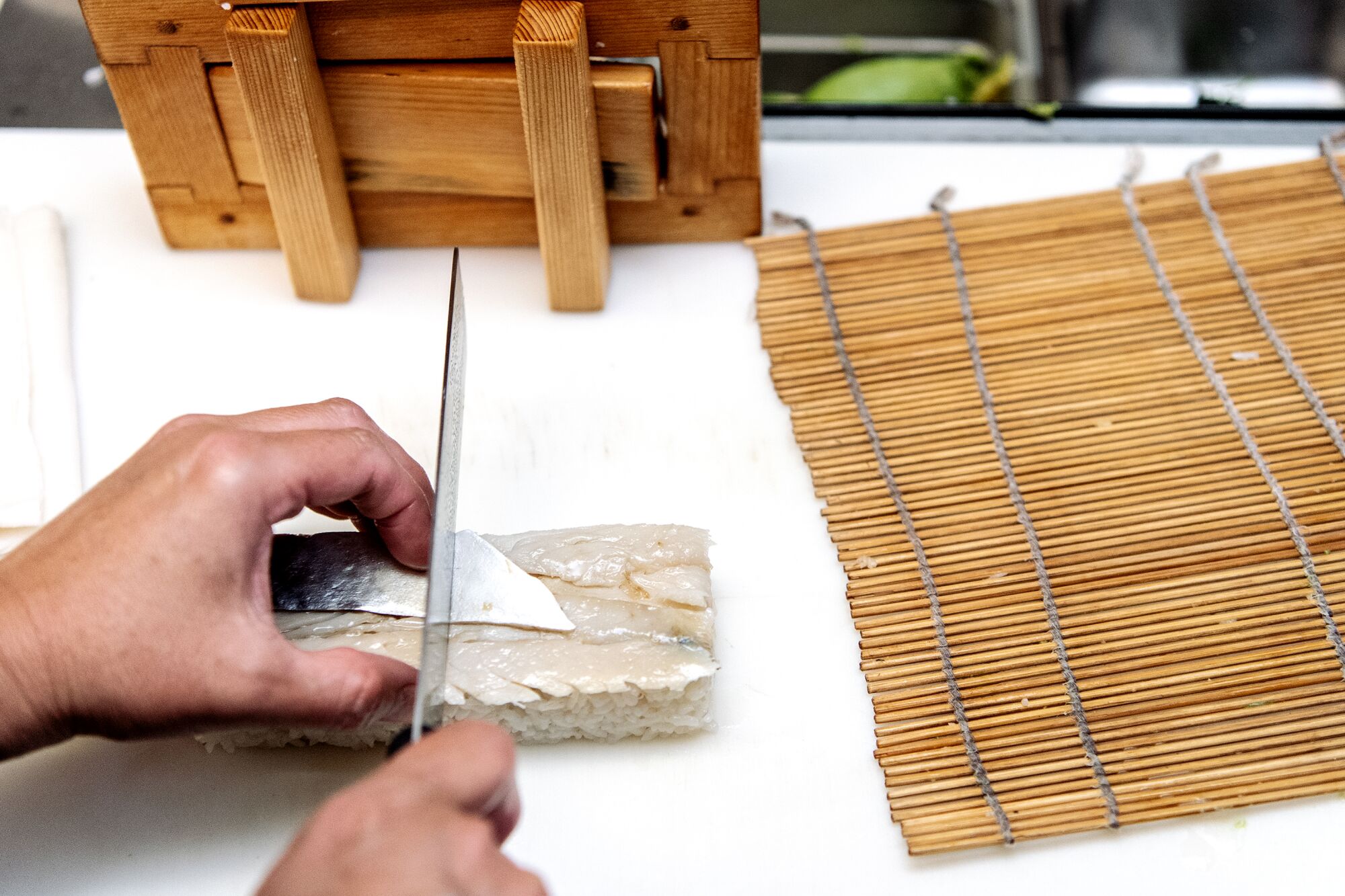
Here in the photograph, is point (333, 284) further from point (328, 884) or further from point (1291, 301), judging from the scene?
point (1291, 301)

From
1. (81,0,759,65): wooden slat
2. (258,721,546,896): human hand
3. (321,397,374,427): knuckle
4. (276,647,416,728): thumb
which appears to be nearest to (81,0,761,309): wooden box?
(81,0,759,65): wooden slat

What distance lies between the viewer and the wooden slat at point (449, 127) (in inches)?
56.9

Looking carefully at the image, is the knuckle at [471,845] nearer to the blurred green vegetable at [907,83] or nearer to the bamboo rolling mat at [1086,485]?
the bamboo rolling mat at [1086,485]

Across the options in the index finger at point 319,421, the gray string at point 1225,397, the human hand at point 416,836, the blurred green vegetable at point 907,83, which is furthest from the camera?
the blurred green vegetable at point 907,83

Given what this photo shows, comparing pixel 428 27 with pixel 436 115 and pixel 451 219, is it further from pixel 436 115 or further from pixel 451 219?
pixel 451 219

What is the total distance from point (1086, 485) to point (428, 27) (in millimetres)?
933

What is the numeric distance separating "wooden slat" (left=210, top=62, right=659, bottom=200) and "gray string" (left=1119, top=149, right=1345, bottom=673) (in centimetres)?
65

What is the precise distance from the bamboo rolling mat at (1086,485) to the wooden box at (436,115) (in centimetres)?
22

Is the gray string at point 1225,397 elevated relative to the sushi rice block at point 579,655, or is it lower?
elevated

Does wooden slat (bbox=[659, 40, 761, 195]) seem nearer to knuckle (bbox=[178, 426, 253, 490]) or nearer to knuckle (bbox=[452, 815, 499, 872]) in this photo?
knuckle (bbox=[178, 426, 253, 490])

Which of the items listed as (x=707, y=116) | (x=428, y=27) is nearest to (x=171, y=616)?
(x=428, y=27)

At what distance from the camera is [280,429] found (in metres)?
1.17

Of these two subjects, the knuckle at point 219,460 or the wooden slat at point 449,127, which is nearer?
the knuckle at point 219,460

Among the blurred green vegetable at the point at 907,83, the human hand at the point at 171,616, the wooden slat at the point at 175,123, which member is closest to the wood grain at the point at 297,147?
the wooden slat at the point at 175,123
